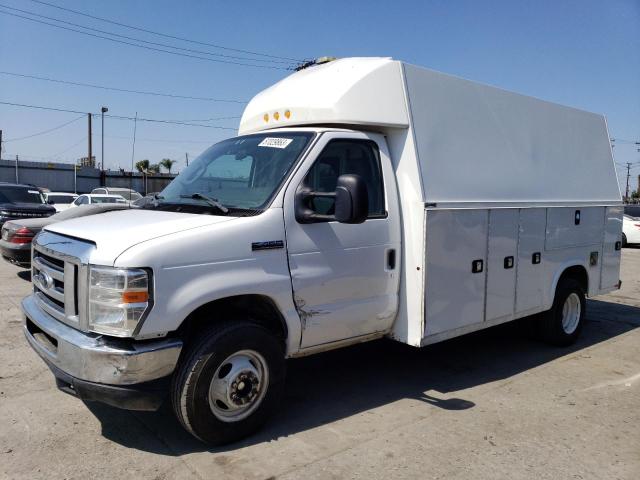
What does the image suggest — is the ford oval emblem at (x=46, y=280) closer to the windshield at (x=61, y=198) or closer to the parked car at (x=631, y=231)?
the windshield at (x=61, y=198)

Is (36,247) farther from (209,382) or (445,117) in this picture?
(445,117)

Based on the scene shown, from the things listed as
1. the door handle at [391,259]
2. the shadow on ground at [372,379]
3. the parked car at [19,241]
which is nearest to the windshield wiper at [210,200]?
the door handle at [391,259]

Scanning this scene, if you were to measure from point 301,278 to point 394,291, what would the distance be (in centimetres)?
103

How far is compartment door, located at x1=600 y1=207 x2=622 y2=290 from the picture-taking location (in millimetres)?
7109

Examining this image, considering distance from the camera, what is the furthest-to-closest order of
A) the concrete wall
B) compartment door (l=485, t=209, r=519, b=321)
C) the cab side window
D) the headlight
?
the concrete wall → compartment door (l=485, t=209, r=519, b=321) → the cab side window → the headlight

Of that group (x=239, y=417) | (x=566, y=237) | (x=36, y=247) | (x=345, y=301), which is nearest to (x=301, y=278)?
(x=345, y=301)

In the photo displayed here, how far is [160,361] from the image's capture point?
3381 millimetres

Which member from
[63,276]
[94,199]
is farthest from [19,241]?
[94,199]

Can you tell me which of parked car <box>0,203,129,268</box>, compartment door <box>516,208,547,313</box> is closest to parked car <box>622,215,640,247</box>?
compartment door <box>516,208,547,313</box>

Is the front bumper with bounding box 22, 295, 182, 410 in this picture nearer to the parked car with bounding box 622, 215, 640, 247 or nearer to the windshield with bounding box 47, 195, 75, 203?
the parked car with bounding box 622, 215, 640, 247

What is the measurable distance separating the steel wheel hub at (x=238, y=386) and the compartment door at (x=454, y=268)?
156 centimetres

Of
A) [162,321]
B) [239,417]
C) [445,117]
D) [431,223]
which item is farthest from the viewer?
[445,117]

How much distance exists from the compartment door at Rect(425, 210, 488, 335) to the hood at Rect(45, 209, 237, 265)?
72.8 inches

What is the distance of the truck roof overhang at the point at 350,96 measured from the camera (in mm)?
4410
